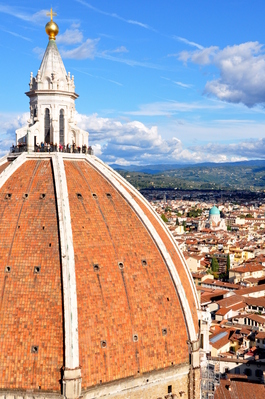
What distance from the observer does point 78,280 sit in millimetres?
16750

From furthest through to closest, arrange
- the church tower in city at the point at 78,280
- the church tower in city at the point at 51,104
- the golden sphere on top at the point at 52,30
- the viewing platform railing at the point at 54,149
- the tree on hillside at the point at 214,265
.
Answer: the tree on hillside at the point at 214,265
the golden sphere on top at the point at 52,30
the church tower in city at the point at 51,104
the viewing platform railing at the point at 54,149
the church tower in city at the point at 78,280

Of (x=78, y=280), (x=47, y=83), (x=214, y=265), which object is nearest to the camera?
(x=78, y=280)

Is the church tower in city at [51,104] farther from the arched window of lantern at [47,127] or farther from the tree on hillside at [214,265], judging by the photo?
the tree on hillside at [214,265]

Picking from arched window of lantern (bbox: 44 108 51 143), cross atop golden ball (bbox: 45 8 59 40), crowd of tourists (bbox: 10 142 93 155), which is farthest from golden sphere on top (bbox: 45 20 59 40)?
crowd of tourists (bbox: 10 142 93 155)

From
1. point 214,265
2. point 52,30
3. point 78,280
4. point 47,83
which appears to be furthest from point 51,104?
point 214,265

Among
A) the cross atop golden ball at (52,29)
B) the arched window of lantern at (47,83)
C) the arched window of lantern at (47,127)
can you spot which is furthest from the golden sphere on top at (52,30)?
the arched window of lantern at (47,127)

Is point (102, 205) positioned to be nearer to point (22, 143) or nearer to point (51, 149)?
point (51, 149)

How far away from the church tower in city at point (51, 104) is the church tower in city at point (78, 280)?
4cm

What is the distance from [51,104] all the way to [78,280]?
297 inches

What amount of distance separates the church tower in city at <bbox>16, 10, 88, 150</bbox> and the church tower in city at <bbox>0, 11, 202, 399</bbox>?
40 mm

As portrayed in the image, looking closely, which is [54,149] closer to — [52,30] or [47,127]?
[47,127]

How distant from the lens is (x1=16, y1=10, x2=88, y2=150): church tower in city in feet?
67.6

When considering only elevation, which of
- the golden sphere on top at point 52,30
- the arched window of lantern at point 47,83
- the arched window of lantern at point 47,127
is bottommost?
the arched window of lantern at point 47,127

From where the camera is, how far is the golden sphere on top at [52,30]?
21328 mm
